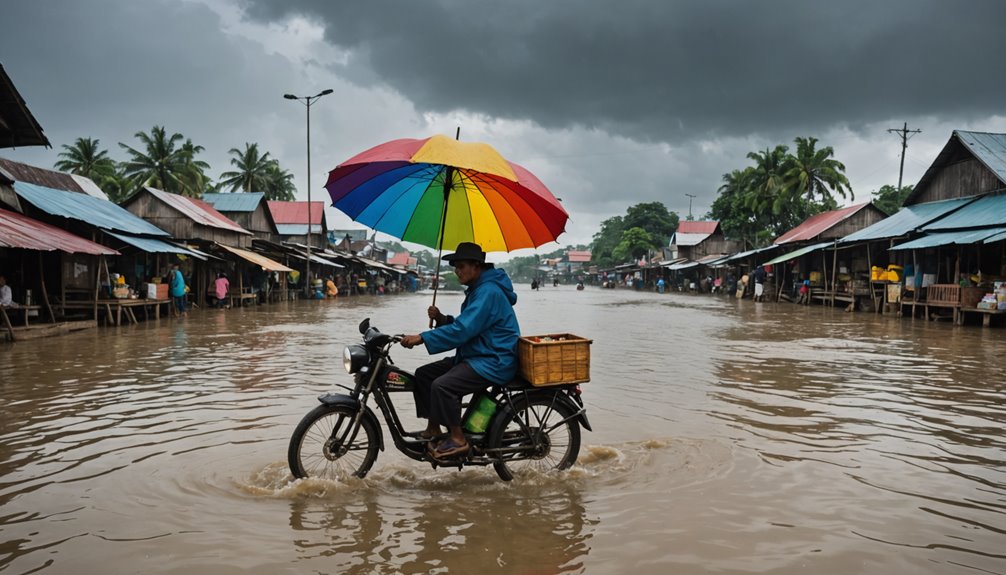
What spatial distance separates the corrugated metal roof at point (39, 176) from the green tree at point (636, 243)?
6009cm

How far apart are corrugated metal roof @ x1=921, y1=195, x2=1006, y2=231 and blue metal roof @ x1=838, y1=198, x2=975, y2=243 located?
0.46 m

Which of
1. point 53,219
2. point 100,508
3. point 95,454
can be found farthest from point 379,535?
point 53,219

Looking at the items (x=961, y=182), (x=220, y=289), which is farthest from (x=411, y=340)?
(x=961, y=182)

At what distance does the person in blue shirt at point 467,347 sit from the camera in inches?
158

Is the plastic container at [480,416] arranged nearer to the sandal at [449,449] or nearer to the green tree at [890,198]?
the sandal at [449,449]

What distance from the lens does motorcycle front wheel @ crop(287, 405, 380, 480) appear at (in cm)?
409

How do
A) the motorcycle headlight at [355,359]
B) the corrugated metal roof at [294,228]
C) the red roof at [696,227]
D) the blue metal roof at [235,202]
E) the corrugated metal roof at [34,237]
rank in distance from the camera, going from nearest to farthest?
the motorcycle headlight at [355,359] → the corrugated metal roof at [34,237] → the blue metal roof at [235,202] → the corrugated metal roof at [294,228] → the red roof at [696,227]

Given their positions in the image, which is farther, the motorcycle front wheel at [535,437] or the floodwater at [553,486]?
the motorcycle front wheel at [535,437]

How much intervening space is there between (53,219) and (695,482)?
18.0m

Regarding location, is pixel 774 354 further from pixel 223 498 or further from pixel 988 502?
pixel 223 498

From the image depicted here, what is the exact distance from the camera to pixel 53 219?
16.4 meters

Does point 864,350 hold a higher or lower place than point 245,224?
lower

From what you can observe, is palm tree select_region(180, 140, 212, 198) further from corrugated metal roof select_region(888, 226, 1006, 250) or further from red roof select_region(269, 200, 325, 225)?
corrugated metal roof select_region(888, 226, 1006, 250)

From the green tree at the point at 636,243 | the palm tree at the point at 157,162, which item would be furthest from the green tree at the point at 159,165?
the green tree at the point at 636,243
